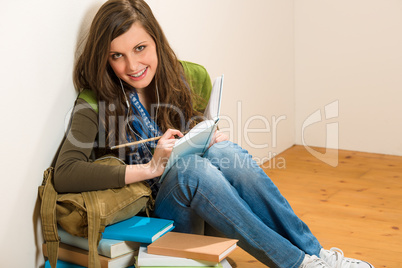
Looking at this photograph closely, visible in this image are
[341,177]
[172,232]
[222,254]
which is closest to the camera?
[222,254]

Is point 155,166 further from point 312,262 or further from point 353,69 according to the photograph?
point 353,69

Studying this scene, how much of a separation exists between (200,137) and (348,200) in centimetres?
108

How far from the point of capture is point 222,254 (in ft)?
4.60

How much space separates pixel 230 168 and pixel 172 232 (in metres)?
0.26

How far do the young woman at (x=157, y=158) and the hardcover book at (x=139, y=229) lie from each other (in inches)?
A: 2.0

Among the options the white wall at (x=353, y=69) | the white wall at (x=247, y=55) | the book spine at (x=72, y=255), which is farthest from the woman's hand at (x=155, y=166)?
the white wall at (x=353, y=69)

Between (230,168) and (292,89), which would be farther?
(292,89)

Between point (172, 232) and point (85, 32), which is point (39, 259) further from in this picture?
point (85, 32)

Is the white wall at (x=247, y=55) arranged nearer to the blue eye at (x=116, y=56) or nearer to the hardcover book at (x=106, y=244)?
the blue eye at (x=116, y=56)

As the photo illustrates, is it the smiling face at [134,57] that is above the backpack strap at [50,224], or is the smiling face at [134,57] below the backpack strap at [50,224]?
above

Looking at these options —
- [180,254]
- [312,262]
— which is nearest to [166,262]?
[180,254]

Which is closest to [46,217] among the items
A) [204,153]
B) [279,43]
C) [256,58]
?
[204,153]

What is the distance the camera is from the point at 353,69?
9.80 feet

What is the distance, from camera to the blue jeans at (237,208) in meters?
1.48
